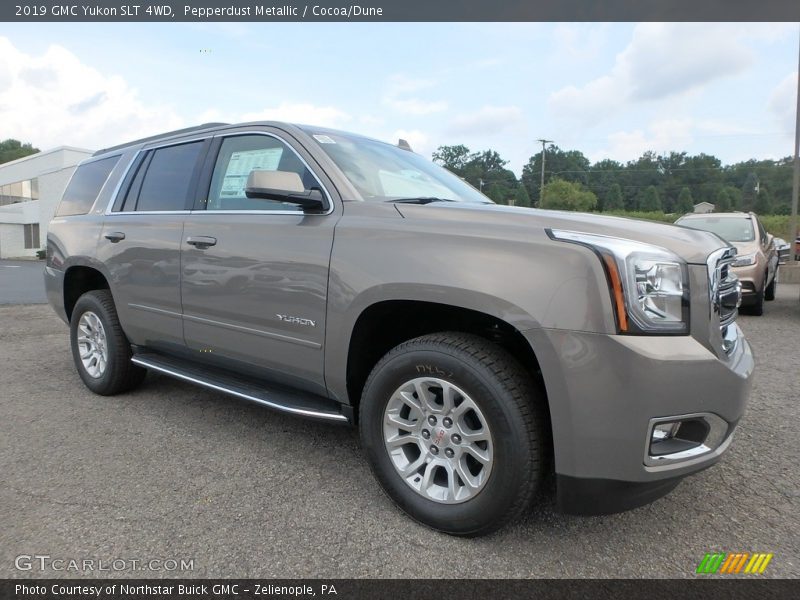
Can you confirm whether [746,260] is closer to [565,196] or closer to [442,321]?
[442,321]

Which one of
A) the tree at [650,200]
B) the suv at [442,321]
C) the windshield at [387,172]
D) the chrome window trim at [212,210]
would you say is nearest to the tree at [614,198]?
the tree at [650,200]

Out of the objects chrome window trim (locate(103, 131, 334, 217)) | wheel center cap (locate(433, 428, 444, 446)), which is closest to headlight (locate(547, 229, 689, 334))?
wheel center cap (locate(433, 428, 444, 446))

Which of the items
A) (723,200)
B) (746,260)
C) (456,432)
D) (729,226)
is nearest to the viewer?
(456,432)

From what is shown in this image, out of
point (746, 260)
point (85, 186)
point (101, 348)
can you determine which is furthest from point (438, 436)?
point (746, 260)

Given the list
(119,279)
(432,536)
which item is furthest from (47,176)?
(432,536)

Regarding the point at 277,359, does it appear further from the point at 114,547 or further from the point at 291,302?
the point at 114,547

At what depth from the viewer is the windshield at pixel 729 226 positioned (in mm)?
8578

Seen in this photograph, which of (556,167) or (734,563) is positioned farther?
(556,167)

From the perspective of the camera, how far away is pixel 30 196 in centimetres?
4447

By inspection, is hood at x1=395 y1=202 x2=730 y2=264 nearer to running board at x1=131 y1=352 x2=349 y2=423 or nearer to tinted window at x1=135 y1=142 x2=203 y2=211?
running board at x1=131 y1=352 x2=349 y2=423

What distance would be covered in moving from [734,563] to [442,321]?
154 cm

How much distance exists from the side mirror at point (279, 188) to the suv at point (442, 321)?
1 cm

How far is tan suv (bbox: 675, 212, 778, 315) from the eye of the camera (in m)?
7.85

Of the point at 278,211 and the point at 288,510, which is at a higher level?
the point at 278,211
